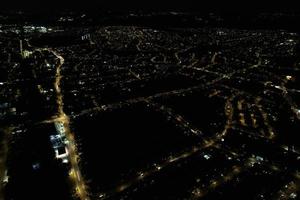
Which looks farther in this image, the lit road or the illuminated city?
the illuminated city

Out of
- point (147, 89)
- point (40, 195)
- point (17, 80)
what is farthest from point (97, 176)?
point (17, 80)

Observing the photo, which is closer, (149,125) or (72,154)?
(72,154)

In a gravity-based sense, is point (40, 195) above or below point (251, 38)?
above

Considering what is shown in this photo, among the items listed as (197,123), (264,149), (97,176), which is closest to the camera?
(97,176)

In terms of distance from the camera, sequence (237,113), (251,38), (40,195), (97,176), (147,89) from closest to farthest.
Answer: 1. (40,195)
2. (97,176)
3. (237,113)
4. (147,89)
5. (251,38)

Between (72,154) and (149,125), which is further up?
(72,154)

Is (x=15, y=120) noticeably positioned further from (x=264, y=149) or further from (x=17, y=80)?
(x=264, y=149)

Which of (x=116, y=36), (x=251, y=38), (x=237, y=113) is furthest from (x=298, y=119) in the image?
(x=116, y=36)

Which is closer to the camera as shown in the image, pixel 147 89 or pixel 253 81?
pixel 147 89

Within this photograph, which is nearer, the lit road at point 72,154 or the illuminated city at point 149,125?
the lit road at point 72,154

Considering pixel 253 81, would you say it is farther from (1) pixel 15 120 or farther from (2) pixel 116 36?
(2) pixel 116 36
